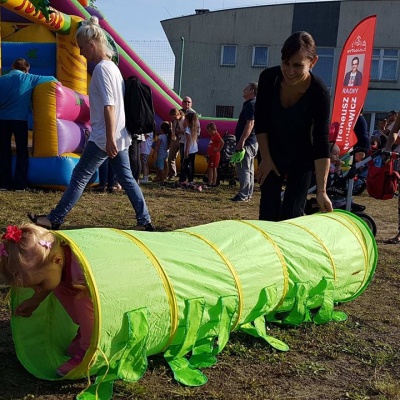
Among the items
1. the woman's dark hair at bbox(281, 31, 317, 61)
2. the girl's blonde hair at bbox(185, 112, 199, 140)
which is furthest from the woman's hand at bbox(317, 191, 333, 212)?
the girl's blonde hair at bbox(185, 112, 199, 140)

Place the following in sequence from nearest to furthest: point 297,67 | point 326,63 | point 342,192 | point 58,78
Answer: point 297,67
point 342,192
point 58,78
point 326,63

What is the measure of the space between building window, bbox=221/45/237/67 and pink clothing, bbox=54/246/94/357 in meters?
28.2

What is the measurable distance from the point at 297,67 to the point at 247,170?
5.59 m

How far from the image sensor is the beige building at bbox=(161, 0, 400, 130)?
2877 cm

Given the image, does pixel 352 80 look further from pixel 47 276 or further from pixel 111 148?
pixel 47 276

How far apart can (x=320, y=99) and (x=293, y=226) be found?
2.57 ft

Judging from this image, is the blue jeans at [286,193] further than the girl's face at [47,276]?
Yes

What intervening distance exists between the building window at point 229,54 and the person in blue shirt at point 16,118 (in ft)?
73.7

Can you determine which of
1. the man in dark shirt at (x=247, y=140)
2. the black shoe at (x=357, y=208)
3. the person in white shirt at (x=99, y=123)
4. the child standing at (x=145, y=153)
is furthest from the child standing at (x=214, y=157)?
the person in white shirt at (x=99, y=123)

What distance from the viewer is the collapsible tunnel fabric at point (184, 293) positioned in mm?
2326

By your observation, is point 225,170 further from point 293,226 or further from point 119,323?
point 119,323

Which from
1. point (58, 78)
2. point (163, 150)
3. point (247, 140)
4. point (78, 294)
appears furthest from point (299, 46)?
point (163, 150)

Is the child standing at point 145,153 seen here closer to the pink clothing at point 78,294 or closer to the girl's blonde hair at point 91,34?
the girl's blonde hair at point 91,34

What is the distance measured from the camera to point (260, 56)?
97.9 feet
